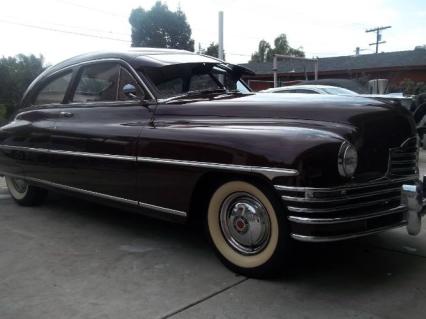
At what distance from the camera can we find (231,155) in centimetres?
370

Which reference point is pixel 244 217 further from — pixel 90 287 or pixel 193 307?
pixel 90 287

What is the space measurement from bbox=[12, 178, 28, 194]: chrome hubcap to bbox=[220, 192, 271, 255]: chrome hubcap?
3330 millimetres

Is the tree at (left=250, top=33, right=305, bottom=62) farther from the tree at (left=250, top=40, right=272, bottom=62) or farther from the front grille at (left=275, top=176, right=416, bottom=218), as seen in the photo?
the front grille at (left=275, top=176, right=416, bottom=218)

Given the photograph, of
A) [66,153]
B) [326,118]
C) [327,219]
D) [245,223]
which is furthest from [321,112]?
[66,153]

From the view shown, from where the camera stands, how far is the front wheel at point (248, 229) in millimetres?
3605

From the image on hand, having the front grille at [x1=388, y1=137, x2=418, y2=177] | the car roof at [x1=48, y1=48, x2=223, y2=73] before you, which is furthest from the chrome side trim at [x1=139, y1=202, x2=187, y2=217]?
the front grille at [x1=388, y1=137, x2=418, y2=177]

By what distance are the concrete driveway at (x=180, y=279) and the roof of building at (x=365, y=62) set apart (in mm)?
25716

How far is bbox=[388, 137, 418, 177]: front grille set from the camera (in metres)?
3.77

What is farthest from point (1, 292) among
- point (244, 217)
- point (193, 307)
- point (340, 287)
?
point (340, 287)

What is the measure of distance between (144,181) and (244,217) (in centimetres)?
99

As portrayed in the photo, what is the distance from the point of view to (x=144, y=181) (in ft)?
14.4

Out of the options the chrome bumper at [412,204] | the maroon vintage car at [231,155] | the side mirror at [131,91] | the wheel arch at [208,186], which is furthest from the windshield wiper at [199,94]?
the chrome bumper at [412,204]

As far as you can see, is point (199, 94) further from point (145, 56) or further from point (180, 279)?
point (180, 279)

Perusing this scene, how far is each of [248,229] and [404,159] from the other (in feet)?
4.12
